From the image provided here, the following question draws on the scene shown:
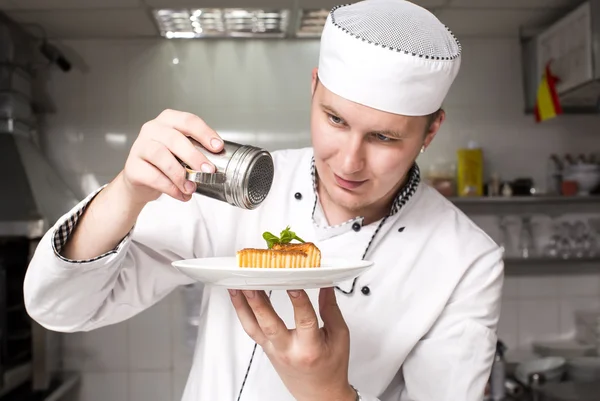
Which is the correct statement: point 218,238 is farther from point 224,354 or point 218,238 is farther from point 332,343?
point 332,343

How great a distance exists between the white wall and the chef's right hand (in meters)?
2.02

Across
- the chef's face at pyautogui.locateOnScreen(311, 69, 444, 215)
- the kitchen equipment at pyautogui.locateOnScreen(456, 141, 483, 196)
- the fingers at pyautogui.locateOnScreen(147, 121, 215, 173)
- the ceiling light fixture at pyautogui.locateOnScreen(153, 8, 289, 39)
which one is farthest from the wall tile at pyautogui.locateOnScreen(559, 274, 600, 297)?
the fingers at pyautogui.locateOnScreen(147, 121, 215, 173)

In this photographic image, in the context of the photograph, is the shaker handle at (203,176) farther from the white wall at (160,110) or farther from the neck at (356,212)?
the white wall at (160,110)

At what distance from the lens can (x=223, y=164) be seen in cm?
99

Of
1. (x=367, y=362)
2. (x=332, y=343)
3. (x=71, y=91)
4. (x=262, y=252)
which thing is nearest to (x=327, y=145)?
(x=262, y=252)

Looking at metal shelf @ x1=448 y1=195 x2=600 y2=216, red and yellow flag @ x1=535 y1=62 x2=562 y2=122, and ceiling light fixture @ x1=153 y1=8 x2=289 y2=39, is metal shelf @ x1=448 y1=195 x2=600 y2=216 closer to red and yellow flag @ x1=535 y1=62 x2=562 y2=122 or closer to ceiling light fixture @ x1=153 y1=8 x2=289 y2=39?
red and yellow flag @ x1=535 y1=62 x2=562 y2=122

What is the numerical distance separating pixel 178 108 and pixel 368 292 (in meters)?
1.93

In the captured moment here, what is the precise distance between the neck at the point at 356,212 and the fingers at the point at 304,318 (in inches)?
17.9

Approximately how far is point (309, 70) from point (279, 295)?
72.7 inches

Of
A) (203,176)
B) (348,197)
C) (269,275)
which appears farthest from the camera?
(348,197)

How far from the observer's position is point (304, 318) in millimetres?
989

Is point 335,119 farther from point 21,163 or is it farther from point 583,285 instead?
point 583,285

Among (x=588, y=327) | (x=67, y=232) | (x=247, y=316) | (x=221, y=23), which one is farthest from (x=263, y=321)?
(x=588, y=327)

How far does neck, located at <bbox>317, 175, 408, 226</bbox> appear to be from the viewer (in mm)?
1436
